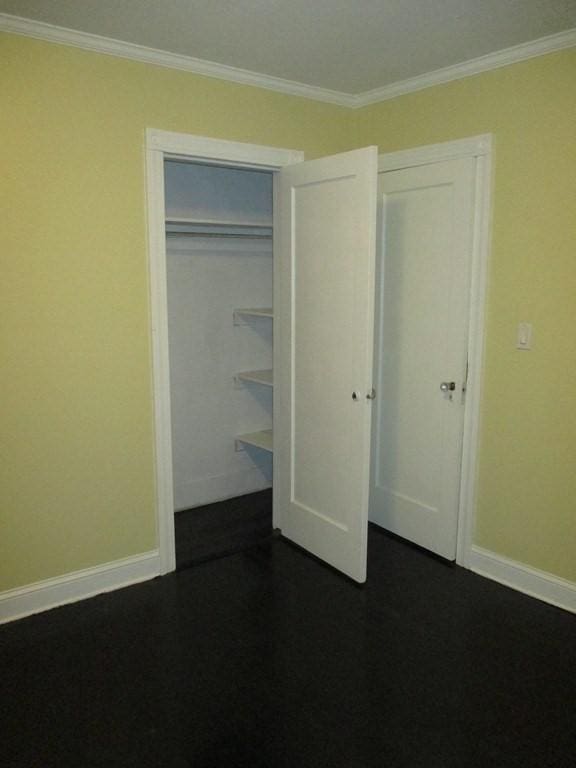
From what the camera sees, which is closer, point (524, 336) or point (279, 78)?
point (524, 336)

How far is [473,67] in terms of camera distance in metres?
2.77

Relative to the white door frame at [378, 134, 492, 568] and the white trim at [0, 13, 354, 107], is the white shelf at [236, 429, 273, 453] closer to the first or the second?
the white door frame at [378, 134, 492, 568]

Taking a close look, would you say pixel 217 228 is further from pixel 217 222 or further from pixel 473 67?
pixel 473 67

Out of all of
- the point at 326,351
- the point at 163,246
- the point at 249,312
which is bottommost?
the point at 326,351

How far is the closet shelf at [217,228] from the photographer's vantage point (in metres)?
3.49

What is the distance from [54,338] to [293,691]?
1743mm

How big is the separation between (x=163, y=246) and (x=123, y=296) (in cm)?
31

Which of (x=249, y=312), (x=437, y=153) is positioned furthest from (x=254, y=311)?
(x=437, y=153)

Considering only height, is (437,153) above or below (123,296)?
above

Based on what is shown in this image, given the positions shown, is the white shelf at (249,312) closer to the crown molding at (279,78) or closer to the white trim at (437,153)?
the white trim at (437,153)

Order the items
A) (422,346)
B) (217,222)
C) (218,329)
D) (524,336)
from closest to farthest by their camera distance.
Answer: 1. (524,336)
2. (422,346)
3. (217,222)
4. (218,329)

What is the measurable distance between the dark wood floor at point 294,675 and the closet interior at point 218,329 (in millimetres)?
941

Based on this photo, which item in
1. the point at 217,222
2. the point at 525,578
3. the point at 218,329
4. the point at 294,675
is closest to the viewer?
the point at 294,675

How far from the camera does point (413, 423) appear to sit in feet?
10.8
